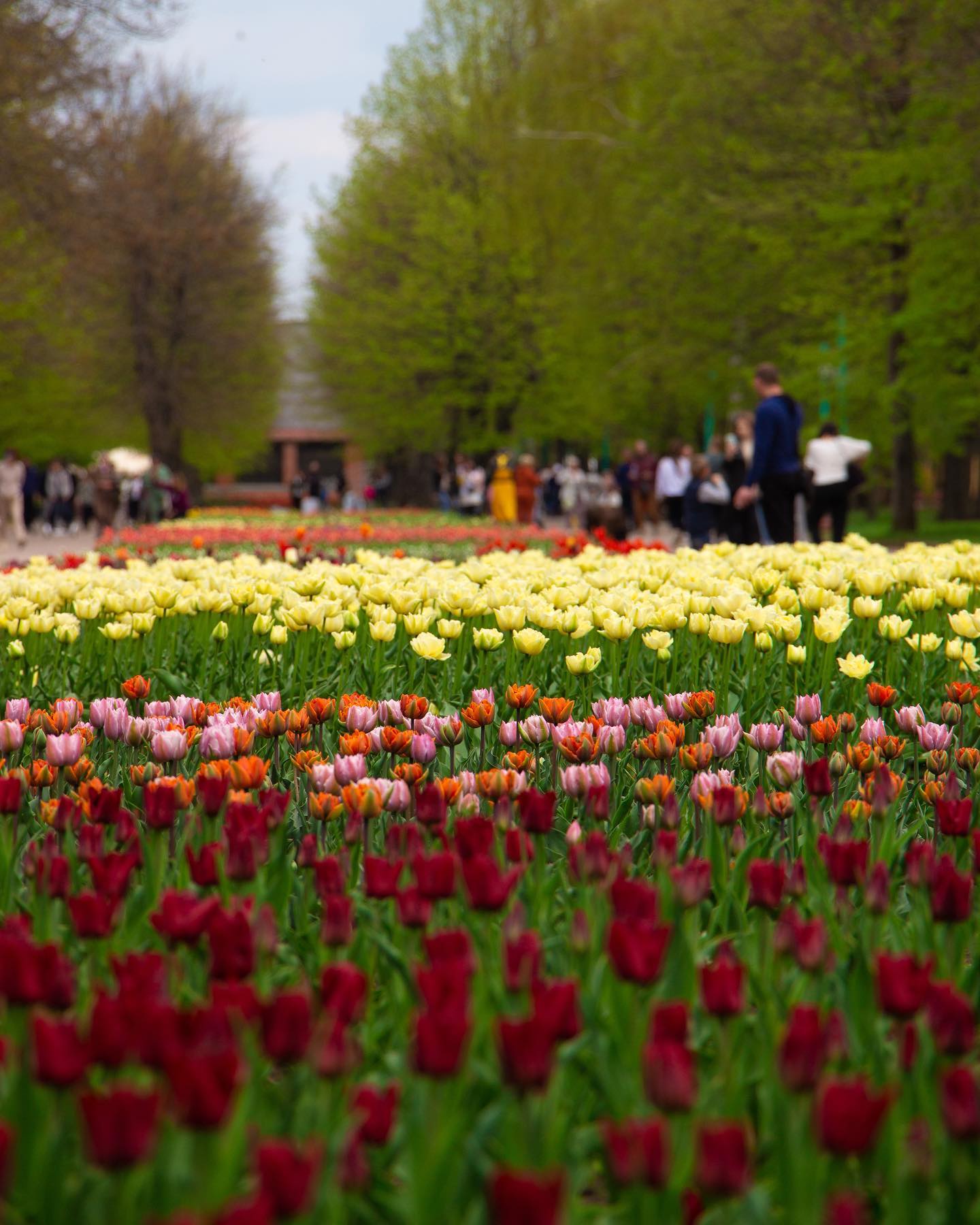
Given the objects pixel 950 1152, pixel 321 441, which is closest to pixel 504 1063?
pixel 950 1152

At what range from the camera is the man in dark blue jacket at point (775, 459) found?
11367mm

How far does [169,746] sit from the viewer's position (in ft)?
10.1

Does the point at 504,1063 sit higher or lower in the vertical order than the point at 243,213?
lower

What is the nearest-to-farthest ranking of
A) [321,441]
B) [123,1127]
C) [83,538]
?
1. [123,1127]
2. [83,538]
3. [321,441]

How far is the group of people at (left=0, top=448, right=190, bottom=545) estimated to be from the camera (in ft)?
83.8

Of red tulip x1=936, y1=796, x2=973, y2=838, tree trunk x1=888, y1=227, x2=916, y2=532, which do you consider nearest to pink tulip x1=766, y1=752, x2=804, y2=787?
red tulip x1=936, y1=796, x2=973, y2=838

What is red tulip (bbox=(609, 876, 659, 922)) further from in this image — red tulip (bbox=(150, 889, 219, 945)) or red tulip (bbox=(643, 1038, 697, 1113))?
red tulip (bbox=(150, 889, 219, 945))

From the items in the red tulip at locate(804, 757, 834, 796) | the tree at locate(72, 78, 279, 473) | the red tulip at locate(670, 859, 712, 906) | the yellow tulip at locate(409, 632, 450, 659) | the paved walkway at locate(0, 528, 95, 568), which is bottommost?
the paved walkway at locate(0, 528, 95, 568)

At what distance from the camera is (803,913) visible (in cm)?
236

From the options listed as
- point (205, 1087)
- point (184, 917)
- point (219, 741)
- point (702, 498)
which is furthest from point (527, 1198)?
point (702, 498)

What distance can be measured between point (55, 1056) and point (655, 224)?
27145 mm

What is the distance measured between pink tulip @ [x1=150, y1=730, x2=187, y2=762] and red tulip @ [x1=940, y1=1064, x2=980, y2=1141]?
200 cm

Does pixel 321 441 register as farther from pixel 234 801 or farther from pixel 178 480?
pixel 234 801

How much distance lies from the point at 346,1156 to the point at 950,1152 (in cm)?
64
